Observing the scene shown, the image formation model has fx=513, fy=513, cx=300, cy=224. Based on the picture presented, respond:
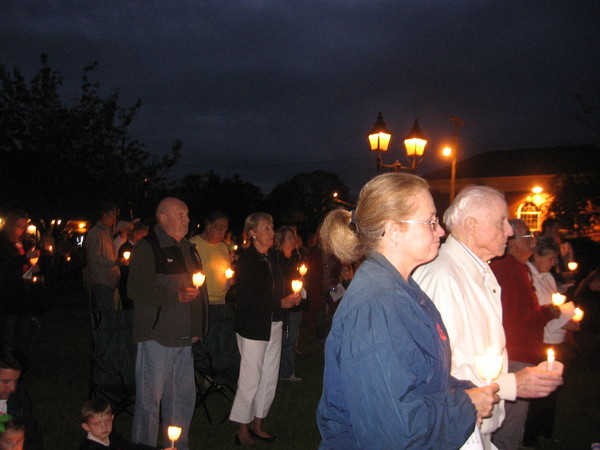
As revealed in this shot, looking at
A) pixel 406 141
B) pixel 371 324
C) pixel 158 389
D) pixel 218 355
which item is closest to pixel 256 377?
pixel 158 389

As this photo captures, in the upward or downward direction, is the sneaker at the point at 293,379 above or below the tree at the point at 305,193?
below

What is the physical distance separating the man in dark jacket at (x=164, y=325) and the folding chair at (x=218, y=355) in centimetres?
134

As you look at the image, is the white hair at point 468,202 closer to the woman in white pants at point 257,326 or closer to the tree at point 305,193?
the woman in white pants at point 257,326

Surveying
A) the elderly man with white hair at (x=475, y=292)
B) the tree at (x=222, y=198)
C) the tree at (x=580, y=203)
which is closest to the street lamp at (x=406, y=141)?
the elderly man with white hair at (x=475, y=292)

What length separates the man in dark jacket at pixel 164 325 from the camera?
13.6ft

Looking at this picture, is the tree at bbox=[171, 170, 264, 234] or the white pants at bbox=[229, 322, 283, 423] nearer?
the white pants at bbox=[229, 322, 283, 423]

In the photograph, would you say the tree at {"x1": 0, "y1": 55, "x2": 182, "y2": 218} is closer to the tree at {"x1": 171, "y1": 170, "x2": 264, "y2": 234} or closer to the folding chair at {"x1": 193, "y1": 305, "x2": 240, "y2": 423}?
the folding chair at {"x1": 193, "y1": 305, "x2": 240, "y2": 423}

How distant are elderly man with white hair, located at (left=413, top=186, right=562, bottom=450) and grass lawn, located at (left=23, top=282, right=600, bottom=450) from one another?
296 centimetres

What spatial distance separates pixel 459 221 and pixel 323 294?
632cm

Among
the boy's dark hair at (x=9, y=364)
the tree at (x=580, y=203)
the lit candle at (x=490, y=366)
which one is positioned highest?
the tree at (x=580, y=203)

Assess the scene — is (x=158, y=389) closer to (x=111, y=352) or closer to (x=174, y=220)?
(x=174, y=220)

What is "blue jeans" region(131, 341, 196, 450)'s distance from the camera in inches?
163

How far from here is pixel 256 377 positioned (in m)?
4.86

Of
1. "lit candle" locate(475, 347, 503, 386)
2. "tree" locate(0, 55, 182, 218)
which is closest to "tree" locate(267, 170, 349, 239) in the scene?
"tree" locate(0, 55, 182, 218)
